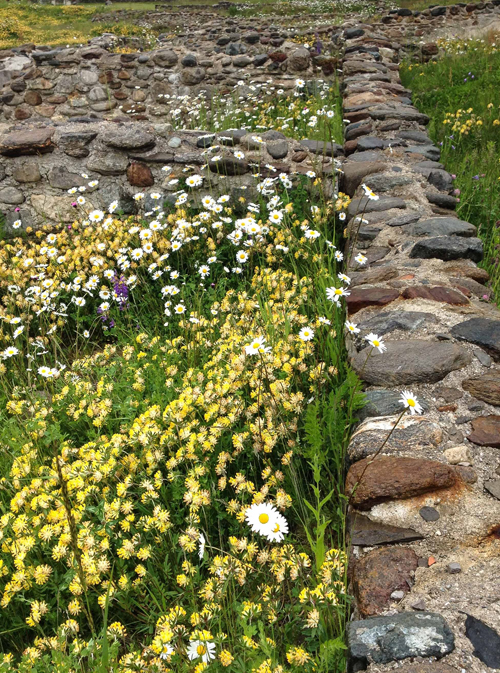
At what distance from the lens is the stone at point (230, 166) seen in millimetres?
4914

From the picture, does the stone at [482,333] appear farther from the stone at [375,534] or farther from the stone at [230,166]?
the stone at [230,166]

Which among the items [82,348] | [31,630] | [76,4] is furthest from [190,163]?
[76,4]

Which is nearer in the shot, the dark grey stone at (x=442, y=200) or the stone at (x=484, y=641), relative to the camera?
the stone at (x=484, y=641)

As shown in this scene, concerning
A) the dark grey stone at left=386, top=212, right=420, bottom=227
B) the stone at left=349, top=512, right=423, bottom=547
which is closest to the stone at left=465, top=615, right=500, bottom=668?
the stone at left=349, top=512, right=423, bottom=547

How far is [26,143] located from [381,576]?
514cm

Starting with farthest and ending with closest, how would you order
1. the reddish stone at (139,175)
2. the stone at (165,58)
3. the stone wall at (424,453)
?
the stone at (165,58), the reddish stone at (139,175), the stone wall at (424,453)

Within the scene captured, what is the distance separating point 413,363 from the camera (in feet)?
7.34

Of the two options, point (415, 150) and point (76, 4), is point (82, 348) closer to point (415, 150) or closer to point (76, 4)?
point (415, 150)

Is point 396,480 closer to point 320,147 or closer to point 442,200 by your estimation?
point 442,200

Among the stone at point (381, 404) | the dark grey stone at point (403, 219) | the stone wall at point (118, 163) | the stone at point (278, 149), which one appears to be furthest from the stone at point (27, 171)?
the stone at point (381, 404)

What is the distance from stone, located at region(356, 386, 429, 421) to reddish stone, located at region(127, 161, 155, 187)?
3745 millimetres

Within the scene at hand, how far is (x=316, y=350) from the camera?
9.38 feet

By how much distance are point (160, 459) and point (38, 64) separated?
332 inches

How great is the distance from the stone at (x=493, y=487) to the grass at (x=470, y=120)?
5.36 ft
